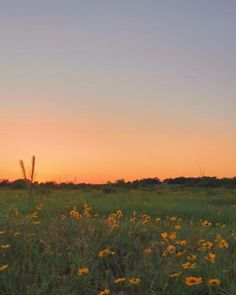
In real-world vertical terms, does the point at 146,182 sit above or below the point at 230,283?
above

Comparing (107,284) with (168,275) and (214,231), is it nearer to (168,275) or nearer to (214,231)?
(168,275)

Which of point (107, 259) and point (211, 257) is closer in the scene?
point (211, 257)

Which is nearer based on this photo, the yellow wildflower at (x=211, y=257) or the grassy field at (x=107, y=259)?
the grassy field at (x=107, y=259)

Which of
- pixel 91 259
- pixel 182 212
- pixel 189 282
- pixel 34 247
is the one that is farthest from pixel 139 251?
pixel 182 212

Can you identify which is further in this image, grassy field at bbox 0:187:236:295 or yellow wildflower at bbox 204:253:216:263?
yellow wildflower at bbox 204:253:216:263

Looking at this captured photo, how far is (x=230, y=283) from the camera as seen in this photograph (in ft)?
15.0

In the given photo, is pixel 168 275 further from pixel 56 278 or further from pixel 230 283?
pixel 56 278

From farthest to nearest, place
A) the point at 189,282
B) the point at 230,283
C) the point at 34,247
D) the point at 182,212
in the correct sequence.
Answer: the point at 182,212
the point at 34,247
the point at 230,283
the point at 189,282

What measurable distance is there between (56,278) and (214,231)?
3099 millimetres

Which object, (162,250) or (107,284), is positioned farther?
(162,250)

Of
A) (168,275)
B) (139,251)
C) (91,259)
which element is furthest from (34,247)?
(168,275)

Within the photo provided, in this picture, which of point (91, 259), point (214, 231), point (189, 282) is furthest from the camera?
point (214, 231)

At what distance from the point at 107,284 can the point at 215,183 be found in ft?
114

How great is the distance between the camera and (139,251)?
5.64 metres
